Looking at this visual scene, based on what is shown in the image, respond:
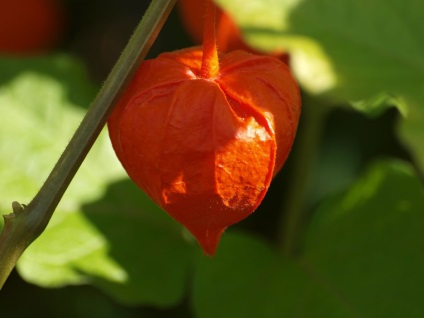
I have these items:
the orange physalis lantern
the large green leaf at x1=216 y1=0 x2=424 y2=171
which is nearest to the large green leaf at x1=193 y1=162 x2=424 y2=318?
the large green leaf at x1=216 y1=0 x2=424 y2=171

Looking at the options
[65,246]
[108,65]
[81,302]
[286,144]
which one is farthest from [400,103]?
[108,65]

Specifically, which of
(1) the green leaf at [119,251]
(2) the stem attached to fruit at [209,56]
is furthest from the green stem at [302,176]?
(2) the stem attached to fruit at [209,56]

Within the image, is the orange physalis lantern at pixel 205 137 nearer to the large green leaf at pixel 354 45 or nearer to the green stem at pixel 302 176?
the large green leaf at pixel 354 45

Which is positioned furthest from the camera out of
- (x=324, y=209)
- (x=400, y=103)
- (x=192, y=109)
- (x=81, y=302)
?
(x=81, y=302)

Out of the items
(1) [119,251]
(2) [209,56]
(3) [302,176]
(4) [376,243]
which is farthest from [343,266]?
(2) [209,56]

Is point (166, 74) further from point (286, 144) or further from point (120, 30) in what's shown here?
point (120, 30)

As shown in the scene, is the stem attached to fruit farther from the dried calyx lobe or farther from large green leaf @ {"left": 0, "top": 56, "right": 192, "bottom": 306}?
large green leaf @ {"left": 0, "top": 56, "right": 192, "bottom": 306}
